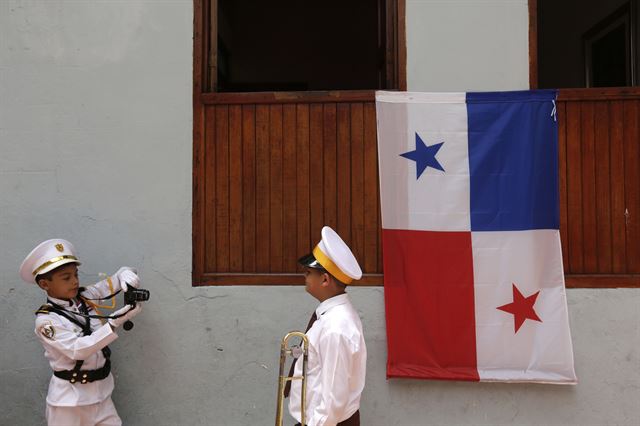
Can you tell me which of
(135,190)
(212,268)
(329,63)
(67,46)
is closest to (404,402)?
(212,268)

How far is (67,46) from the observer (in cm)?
430

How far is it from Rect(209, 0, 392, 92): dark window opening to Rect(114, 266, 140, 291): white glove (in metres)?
4.50

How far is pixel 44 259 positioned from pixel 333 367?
6.43 feet

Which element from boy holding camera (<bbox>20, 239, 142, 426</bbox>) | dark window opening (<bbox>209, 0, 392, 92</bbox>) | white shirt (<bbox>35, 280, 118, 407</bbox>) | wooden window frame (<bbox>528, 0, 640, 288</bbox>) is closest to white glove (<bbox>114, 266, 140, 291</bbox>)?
boy holding camera (<bbox>20, 239, 142, 426</bbox>)

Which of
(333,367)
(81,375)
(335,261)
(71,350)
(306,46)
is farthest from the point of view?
(306,46)

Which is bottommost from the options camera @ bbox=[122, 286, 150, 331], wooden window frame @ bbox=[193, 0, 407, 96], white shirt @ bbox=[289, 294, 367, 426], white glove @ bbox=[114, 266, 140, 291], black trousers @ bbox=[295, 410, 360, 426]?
black trousers @ bbox=[295, 410, 360, 426]

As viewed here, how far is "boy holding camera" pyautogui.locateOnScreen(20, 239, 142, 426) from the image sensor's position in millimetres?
3414

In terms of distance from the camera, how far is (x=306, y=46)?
8.02 meters

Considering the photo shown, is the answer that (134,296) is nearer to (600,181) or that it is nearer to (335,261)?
(335,261)

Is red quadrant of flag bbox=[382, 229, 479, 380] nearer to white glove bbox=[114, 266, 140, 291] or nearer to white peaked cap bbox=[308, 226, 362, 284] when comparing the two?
white peaked cap bbox=[308, 226, 362, 284]

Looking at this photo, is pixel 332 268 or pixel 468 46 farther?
pixel 468 46

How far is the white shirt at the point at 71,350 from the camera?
3.39 meters

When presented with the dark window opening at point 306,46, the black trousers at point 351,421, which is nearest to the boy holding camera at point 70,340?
the black trousers at point 351,421

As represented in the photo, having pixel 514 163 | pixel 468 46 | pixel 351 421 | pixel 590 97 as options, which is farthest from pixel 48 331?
pixel 590 97
